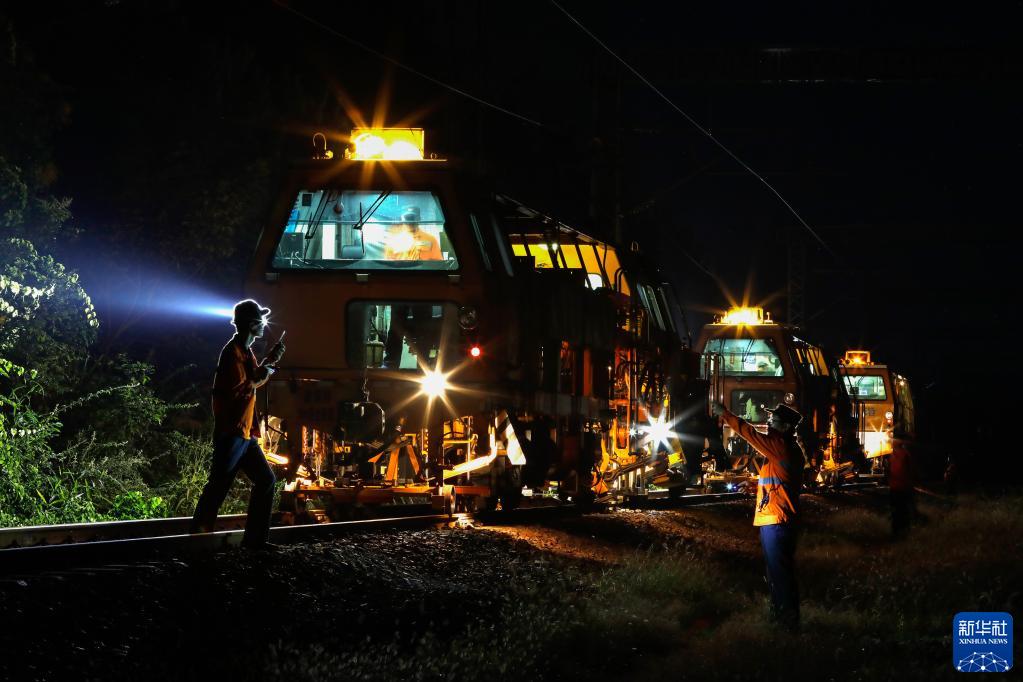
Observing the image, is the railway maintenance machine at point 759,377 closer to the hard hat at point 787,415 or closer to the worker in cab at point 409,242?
the worker in cab at point 409,242

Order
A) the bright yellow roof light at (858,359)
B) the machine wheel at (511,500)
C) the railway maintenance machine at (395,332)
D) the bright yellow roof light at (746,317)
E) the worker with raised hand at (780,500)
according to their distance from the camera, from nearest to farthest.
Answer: the worker with raised hand at (780,500)
the railway maintenance machine at (395,332)
the machine wheel at (511,500)
the bright yellow roof light at (746,317)
the bright yellow roof light at (858,359)

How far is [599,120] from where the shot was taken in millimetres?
A: 27438

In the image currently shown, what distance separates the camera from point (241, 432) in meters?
10.5

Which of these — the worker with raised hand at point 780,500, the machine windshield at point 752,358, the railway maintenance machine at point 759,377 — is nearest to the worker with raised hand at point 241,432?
the worker with raised hand at point 780,500

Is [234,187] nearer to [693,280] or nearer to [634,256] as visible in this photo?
[634,256]

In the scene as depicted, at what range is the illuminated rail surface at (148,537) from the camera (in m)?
8.84

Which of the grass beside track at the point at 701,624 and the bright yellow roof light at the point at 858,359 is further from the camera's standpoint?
the bright yellow roof light at the point at 858,359

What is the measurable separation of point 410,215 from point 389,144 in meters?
0.88

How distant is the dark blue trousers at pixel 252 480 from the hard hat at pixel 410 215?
4169 millimetres

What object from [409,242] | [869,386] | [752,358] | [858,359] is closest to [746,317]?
[752,358]

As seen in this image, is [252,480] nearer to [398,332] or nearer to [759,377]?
[398,332]

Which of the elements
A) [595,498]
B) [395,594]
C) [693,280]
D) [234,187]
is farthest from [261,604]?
[693,280]

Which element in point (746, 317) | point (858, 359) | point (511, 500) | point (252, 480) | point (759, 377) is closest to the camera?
point (252, 480)

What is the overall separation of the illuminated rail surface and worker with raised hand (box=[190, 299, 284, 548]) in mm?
284
